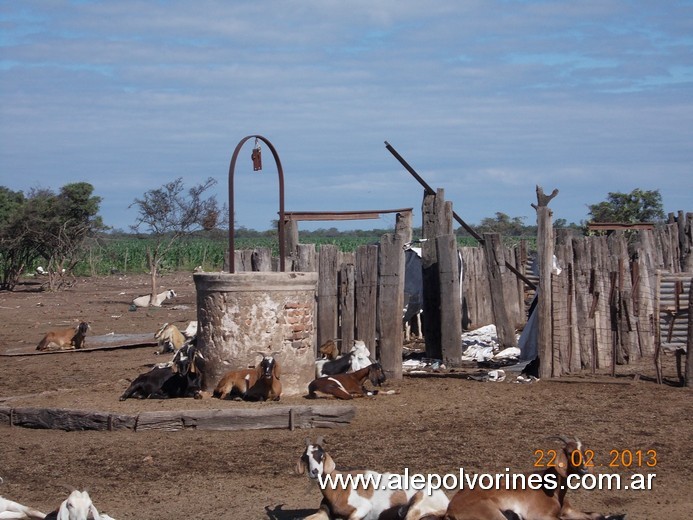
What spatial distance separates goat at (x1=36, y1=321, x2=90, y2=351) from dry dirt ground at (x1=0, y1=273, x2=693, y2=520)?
333 centimetres

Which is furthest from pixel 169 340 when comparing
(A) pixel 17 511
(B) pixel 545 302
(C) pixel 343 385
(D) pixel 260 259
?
(A) pixel 17 511

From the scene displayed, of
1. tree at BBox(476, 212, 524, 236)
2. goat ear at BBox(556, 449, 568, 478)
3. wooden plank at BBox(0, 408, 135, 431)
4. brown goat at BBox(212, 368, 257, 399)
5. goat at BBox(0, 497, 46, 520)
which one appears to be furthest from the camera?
tree at BBox(476, 212, 524, 236)

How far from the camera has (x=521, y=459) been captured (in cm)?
815

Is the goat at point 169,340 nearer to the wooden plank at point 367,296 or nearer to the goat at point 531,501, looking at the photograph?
the wooden plank at point 367,296

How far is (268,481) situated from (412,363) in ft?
22.8

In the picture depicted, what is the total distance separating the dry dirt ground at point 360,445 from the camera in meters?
7.23

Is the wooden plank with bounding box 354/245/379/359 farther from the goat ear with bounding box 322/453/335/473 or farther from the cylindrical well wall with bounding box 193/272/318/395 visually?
the goat ear with bounding box 322/453/335/473

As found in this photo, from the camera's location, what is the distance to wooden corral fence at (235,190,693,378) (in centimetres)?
1266

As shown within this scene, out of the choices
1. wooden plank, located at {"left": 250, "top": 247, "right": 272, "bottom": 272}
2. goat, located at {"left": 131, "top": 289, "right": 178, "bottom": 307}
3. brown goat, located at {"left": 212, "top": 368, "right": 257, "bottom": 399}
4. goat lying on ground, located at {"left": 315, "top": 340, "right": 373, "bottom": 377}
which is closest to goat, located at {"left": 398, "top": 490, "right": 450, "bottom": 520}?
brown goat, located at {"left": 212, "top": 368, "right": 257, "bottom": 399}

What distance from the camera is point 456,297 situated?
46.3ft

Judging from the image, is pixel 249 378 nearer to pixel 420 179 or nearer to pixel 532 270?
pixel 420 179

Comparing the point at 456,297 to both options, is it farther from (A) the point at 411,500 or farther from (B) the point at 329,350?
(A) the point at 411,500

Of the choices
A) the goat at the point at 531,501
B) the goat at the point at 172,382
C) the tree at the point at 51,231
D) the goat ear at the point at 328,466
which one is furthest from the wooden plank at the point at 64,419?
the tree at the point at 51,231

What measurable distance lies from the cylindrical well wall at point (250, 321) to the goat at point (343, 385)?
0.39m
